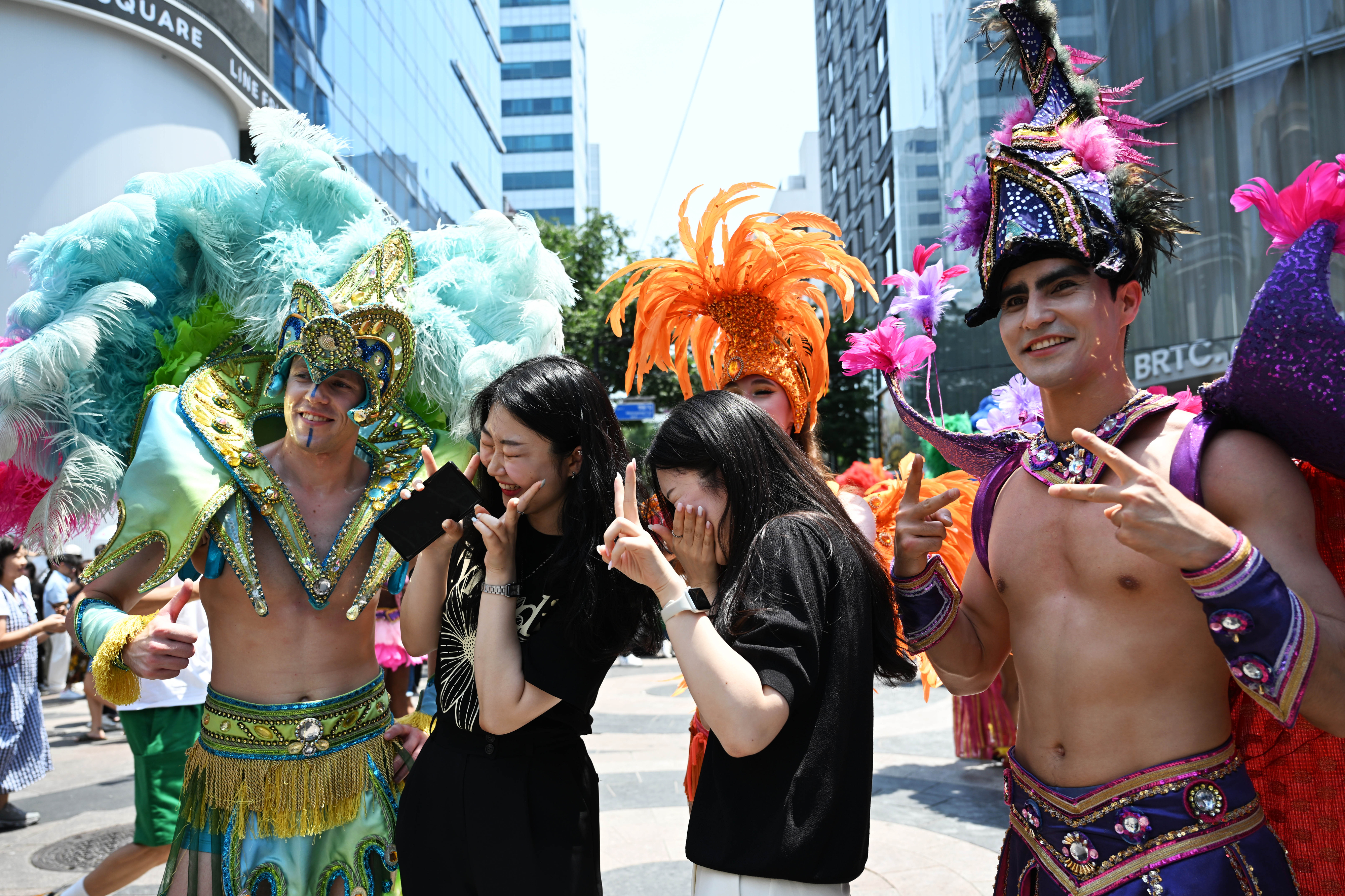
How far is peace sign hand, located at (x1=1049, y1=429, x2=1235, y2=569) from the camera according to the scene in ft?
4.69

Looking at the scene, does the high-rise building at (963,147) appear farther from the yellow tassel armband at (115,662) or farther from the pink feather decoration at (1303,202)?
the yellow tassel armband at (115,662)

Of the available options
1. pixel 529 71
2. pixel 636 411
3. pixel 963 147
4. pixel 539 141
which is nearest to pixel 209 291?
pixel 636 411

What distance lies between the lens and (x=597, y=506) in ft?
7.32

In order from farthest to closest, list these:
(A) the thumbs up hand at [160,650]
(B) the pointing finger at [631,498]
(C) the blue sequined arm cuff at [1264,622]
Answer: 1. (A) the thumbs up hand at [160,650]
2. (B) the pointing finger at [631,498]
3. (C) the blue sequined arm cuff at [1264,622]

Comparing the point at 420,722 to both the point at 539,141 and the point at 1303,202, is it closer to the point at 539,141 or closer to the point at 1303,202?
the point at 1303,202

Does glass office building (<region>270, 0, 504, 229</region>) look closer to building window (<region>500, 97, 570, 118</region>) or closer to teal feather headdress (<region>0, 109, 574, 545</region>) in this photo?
teal feather headdress (<region>0, 109, 574, 545</region>)

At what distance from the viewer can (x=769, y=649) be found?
5.22ft

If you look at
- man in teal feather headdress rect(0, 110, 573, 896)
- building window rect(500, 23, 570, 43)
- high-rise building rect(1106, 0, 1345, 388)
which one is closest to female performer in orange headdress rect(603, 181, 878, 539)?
man in teal feather headdress rect(0, 110, 573, 896)

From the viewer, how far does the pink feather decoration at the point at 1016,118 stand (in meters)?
2.04

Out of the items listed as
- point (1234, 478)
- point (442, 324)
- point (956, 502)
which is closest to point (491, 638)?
point (442, 324)

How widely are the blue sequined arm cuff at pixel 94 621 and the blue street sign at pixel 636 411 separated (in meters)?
8.54

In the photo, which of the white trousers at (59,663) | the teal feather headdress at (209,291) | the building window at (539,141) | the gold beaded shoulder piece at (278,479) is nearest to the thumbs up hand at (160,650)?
the gold beaded shoulder piece at (278,479)

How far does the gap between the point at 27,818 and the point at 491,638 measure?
17.2 ft

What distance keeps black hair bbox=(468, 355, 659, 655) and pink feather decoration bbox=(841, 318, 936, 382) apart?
2.20 feet
